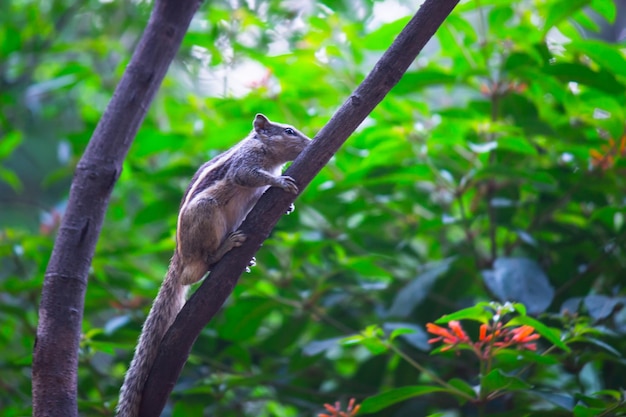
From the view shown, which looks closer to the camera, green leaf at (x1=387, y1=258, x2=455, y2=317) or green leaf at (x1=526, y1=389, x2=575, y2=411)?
green leaf at (x1=526, y1=389, x2=575, y2=411)

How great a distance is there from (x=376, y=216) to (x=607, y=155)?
1061 millimetres

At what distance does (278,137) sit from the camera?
118 inches

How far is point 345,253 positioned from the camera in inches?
133

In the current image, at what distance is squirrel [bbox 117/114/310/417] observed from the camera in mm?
2393

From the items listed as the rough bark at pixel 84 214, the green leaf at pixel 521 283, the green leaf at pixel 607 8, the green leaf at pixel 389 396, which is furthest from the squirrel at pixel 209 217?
the green leaf at pixel 607 8

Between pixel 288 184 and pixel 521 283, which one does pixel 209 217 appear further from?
pixel 521 283

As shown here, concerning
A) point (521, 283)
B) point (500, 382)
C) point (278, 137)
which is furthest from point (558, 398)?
point (278, 137)

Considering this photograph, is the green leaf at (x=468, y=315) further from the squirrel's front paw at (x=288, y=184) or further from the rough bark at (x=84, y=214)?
the rough bark at (x=84, y=214)

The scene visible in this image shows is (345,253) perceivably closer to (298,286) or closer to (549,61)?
(298,286)

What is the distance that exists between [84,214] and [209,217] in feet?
1.72

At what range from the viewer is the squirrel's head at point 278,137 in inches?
117

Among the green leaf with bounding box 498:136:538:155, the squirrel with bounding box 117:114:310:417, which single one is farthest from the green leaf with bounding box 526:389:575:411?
the squirrel with bounding box 117:114:310:417

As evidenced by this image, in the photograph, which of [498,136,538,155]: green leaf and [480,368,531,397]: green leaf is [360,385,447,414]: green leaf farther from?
[498,136,538,155]: green leaf

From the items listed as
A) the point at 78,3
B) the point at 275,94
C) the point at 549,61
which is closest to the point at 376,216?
the point at 275,94
